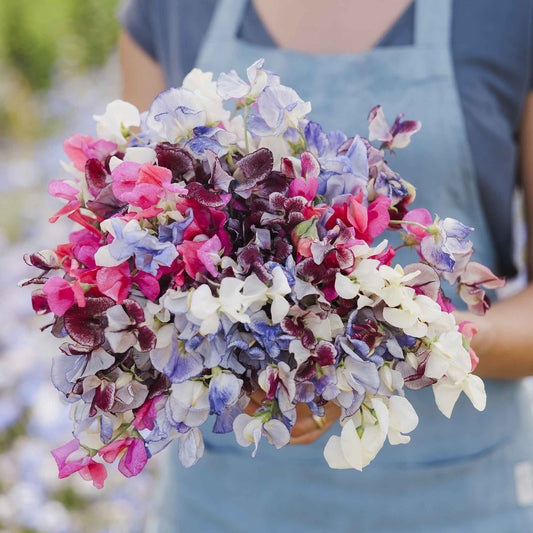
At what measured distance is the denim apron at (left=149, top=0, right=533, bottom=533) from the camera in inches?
32.4

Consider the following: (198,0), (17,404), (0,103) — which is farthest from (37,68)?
(198,0)

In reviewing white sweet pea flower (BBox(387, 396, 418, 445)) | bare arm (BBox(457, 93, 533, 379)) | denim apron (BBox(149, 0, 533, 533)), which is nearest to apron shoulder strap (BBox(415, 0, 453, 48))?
denim apron (BBox(149, 0, 533, 533))

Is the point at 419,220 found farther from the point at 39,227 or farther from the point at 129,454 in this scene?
the point at 39,227

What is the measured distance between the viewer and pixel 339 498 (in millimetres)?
870

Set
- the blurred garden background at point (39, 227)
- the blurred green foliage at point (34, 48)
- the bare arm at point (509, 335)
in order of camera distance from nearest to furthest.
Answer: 1. the bare arm at point (509, 335)
2. the blurred garden background at point (39, 227)
3. the blurred green foliage at point (34, 48)

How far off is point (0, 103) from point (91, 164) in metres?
4.49

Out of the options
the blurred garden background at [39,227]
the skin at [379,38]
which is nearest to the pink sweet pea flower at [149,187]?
the blurred garden background at [39,227]

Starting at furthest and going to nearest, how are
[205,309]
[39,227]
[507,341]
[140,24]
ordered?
[39,227] < [140,24] < [507,341] < [205,309]

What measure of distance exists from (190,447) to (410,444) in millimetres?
434

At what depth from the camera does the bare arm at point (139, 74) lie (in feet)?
3.49

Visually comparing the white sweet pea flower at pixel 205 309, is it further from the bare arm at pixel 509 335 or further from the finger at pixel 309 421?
the bare arm at pixel 509 335

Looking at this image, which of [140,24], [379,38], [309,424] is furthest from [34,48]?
[309,424]

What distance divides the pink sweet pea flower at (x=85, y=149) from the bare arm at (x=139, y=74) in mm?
509

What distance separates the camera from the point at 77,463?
1.69ft
